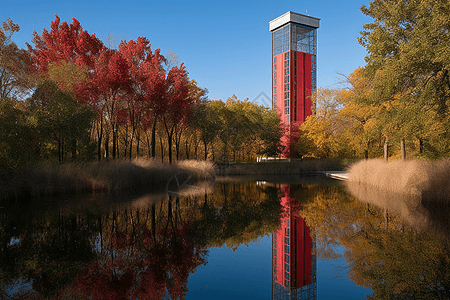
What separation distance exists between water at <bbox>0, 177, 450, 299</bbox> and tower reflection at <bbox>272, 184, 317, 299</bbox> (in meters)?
0.02

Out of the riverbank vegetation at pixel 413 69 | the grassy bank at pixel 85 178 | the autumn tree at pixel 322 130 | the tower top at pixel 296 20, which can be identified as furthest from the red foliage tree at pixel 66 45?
the tower top at pixel 296 20

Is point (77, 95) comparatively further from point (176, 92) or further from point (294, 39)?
point (294, 39)

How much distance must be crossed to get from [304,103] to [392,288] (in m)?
56.2

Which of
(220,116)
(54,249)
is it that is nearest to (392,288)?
(54,249)

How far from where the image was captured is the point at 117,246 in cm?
559

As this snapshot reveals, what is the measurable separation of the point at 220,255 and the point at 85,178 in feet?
31.7

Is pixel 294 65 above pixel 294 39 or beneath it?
beneath

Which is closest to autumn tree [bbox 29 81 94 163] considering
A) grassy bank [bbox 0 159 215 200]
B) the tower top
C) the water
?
grassy bank [bbox 0 159 215 200]

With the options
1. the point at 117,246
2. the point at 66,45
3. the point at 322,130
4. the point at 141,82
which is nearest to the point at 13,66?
the point at 66,45

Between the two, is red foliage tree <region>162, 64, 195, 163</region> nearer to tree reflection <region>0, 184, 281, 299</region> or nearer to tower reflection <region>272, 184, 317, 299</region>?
tree reflection <region>0, 184, 281, 299</region>

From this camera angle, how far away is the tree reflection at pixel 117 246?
3.92 meters

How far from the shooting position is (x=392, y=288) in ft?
12.7

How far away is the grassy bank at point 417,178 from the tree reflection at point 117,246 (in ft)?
18.9

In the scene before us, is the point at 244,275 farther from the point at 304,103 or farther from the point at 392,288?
the point at 304,103
